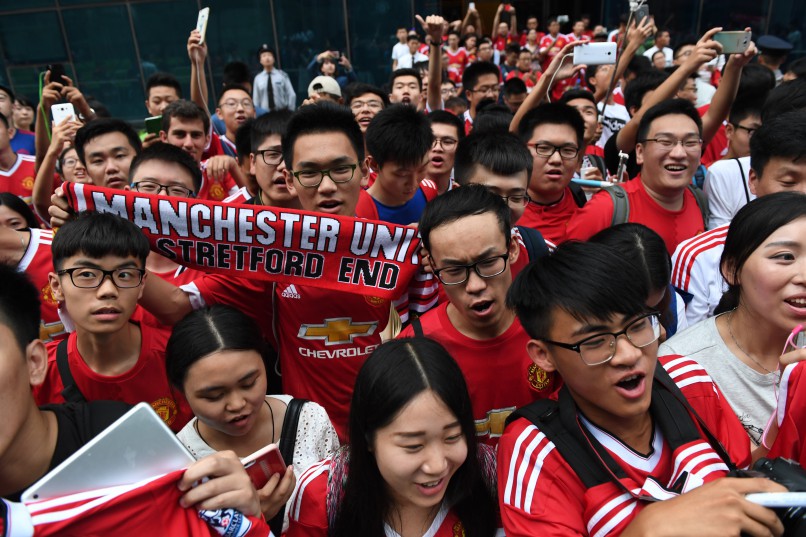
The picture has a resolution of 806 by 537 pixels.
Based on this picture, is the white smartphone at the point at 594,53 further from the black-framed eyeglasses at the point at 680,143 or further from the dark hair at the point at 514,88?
the dark hair at the point at 514,88

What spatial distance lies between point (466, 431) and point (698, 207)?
2.47m

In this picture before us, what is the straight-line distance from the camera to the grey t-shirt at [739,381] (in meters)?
1.94

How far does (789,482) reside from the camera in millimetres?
1217

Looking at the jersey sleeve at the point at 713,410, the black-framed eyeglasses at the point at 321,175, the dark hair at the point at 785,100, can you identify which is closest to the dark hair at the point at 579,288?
the jersey sleeve at the point at 713,410

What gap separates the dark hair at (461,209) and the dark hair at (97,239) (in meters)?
1.16

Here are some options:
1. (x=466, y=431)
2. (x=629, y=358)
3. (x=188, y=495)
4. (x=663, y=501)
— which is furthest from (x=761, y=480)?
(x=188, y=495)

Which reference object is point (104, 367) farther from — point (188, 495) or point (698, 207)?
point (698, 207)

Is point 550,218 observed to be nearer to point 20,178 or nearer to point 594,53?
point 594,53

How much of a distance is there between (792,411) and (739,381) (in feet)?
1.38

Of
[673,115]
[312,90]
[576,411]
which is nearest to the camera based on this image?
[576,411]

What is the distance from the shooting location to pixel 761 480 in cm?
123

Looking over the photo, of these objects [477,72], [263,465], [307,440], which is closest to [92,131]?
[307,440]

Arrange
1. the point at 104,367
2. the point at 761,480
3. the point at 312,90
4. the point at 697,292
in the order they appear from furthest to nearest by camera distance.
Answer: the point at 312,90 < the point at 697,292 < the point at 104,367 < the point at 761,480

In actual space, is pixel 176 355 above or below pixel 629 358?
below
